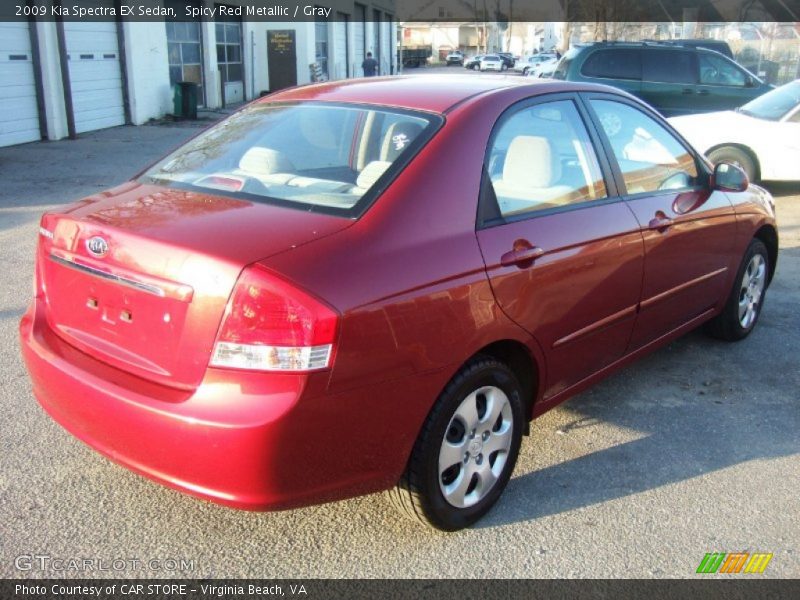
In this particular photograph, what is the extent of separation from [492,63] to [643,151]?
59.4m

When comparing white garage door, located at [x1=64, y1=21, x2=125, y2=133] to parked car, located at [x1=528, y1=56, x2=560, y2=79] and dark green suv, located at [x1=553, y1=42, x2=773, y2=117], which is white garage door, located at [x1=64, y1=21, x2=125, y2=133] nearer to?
parked car, located at [x1=528, y1=56, x2=560, y2=79]

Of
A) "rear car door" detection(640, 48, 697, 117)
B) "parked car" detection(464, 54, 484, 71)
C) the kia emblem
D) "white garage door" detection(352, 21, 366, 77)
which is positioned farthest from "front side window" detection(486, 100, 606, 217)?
"parked car" detection(464, 54, 484, 71)

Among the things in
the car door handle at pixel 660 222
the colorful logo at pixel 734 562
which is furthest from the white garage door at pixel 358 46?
the colorful logo at pixel 734 562

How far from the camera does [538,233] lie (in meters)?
3.23

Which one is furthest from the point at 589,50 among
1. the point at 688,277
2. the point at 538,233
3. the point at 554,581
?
the point at 554,581

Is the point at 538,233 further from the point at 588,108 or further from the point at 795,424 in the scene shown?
the point at 795,424

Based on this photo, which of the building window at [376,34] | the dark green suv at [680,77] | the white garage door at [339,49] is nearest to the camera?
the dark green suv at [680,77]

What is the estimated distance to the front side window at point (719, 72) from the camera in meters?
14.2

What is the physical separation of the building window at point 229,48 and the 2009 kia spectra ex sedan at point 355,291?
22471 millimetres

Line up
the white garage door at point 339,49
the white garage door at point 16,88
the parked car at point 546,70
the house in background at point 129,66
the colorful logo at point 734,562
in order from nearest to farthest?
the colorful logo at point 734,562 < the white garage door at point 16,88 < the house in background at point 129,66 < the parked car at point 546,70 < the white garage door at point 339,49

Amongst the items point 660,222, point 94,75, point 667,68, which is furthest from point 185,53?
point 660,222

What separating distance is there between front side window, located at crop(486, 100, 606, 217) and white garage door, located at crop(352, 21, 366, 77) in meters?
37.1

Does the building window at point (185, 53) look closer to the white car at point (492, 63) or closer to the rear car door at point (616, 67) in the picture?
the rear car door at point (616, 67)

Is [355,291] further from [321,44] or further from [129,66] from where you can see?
[321,44]
